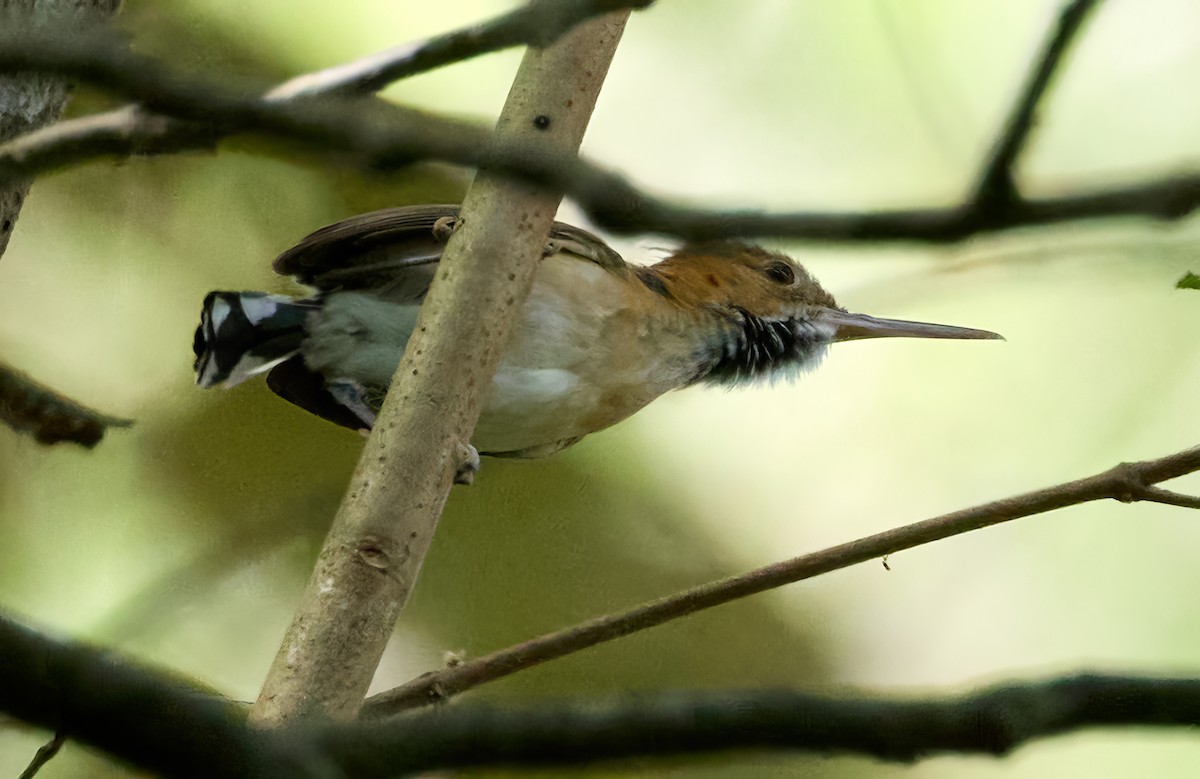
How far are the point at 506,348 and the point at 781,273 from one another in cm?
137

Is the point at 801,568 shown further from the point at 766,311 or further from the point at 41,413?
the point at 766,311

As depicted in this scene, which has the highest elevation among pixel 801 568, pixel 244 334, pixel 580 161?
pixel 244 334

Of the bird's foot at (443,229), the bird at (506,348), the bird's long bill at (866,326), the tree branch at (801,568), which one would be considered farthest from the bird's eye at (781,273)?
the tree branch at (801,568)

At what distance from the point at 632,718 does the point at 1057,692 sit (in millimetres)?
318

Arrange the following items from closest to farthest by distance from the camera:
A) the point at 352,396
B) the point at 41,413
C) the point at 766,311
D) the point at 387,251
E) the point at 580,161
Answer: the point at 580,161
the point at 41,413
the point at 387,251
the point at 352,396
the point at 766,311

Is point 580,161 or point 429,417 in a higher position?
point 429,417

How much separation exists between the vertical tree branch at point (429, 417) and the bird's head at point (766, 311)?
1447 millimetres

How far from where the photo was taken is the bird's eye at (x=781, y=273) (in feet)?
16.0

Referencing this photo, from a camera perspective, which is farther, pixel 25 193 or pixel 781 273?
pixel 781 273

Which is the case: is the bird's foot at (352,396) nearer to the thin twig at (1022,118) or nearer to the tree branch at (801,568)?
the tree branch at (801,568)

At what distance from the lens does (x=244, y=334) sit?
3982 mm

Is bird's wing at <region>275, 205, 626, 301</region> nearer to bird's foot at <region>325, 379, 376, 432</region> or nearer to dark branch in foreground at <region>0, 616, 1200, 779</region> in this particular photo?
bird's foot at <region>325, 379, 376, 432</region>

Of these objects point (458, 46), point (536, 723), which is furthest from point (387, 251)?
point (536, 723)

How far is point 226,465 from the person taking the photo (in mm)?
4297
